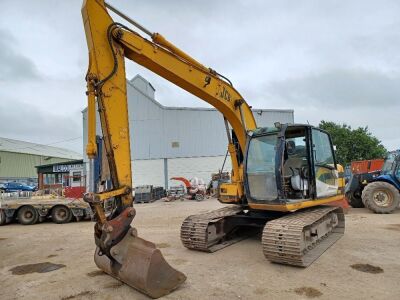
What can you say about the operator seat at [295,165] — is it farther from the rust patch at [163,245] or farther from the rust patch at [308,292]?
the rust patch at [163,245]

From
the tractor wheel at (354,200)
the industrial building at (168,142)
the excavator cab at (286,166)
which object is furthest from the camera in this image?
the industrial building at (168,142)

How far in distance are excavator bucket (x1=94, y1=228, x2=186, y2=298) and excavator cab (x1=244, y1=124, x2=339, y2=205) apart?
2.50m

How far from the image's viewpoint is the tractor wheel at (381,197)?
11.3 metres

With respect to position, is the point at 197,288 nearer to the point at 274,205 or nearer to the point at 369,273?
the point at 274,205

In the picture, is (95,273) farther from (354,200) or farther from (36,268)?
(354,200)

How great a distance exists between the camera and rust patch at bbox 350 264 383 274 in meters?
5.40

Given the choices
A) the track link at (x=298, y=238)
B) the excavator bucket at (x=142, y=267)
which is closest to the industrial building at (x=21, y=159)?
the track link at (x=298, y=238)

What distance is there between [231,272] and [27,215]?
10474 mm

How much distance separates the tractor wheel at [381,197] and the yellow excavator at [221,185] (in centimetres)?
392

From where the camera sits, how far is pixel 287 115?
31828mm

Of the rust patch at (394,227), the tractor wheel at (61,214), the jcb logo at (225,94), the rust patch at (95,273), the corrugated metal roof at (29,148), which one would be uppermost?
the corrugated metal roof at (29,148)

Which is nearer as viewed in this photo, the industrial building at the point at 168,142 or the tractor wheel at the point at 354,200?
the tractor wheel at the point at 354,200

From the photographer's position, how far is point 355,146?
37219mm

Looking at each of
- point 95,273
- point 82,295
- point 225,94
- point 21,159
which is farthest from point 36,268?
point 21,159
